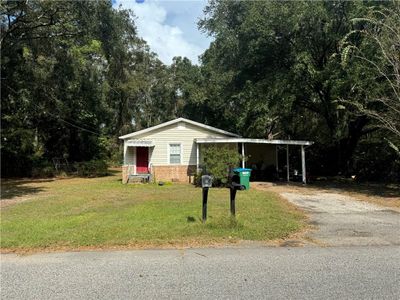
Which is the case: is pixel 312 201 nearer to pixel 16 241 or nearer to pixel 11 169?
pixel 16 241

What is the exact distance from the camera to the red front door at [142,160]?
65.6ft

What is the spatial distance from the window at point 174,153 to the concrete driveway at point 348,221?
8.31m

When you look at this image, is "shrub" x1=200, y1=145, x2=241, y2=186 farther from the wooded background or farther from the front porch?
the front porch

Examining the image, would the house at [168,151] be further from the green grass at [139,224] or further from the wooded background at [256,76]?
the green grass at [139,224]

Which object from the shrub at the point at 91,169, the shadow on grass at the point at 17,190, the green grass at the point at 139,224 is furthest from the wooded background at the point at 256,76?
the green grass at the point at 139,224

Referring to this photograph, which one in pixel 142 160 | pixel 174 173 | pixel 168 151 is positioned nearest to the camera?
pixel 174 173

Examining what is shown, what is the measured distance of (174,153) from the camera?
65.4ft

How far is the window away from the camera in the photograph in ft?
65.3

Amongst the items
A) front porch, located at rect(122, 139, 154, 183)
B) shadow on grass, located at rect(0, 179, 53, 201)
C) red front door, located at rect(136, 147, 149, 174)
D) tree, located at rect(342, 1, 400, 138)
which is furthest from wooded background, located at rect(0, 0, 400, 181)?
red front door, located at rect(136, 147, 149, 174)

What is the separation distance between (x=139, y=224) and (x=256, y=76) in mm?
14454

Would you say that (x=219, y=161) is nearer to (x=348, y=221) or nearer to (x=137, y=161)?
(x=137, y=161)

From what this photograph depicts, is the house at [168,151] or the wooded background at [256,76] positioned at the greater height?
the wooded background at [256,76]

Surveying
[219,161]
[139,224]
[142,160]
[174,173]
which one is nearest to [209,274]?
[139,224]

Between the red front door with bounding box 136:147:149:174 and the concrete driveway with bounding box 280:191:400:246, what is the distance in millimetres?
9399
